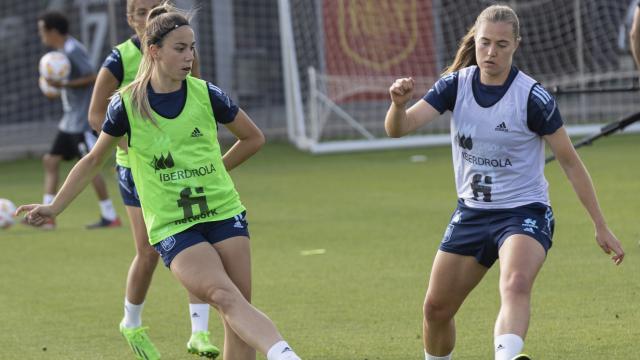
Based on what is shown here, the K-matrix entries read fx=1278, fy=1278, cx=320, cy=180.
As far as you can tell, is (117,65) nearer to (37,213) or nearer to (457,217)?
(37,213)

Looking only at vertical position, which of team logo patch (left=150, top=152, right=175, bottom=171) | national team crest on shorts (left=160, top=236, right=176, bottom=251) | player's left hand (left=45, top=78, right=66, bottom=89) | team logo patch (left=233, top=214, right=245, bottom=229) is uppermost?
team logo patch (left=150, top=152, right=175, bottom=171)

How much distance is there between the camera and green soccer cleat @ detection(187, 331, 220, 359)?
263 inches

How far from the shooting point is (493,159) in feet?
18.5

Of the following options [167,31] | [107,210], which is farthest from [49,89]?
[167,31]

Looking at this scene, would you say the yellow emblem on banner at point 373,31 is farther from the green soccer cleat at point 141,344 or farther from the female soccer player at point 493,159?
the female soccer player at point 493,159

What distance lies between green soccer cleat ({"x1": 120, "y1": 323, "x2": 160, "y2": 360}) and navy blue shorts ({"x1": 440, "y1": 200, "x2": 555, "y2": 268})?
77.1 inches

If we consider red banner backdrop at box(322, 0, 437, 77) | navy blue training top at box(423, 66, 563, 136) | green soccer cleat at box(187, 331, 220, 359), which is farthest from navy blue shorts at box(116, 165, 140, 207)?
red banner backdrop at box(322, 0, 437, 77)

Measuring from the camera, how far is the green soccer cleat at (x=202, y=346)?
22.0 feet

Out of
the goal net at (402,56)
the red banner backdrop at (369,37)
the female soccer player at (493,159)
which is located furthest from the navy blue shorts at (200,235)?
the red banner backdrop at (369,37)

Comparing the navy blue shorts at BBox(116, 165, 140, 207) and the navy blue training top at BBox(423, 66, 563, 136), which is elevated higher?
the navy blue training top at BBox(423, 66, 563, 136)

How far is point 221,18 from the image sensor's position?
22.8m

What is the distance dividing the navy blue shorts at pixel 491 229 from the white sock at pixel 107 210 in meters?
7.51

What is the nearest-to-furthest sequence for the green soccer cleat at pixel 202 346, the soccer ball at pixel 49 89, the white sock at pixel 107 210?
the green soccer cleat at pixel 202 346
the white sock at pixel 107 210
the soccer ball at pixel 49 89

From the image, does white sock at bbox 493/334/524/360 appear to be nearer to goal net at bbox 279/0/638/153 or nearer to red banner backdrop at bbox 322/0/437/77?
goal net at bbox 279/0/638/153
